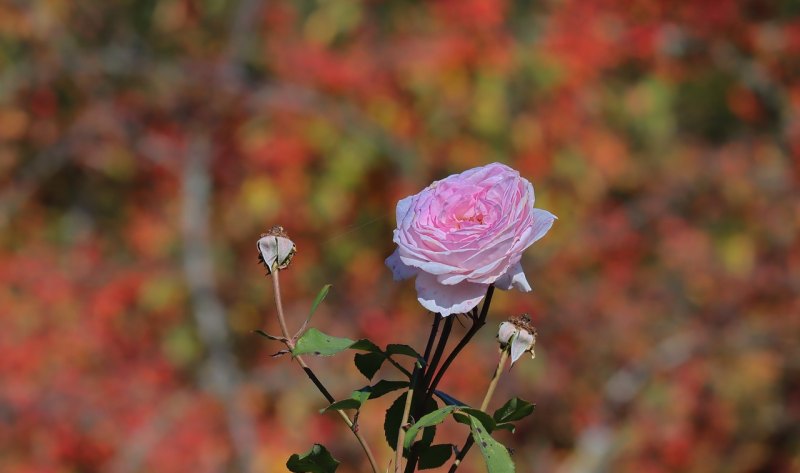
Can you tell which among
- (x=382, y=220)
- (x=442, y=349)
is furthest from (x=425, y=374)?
(x=382, y=220)

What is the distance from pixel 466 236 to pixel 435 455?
158 millimetres

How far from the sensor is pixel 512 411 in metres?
0.58

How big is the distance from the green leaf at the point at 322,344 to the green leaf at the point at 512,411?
8 cm

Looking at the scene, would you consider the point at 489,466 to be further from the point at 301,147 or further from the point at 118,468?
the point at 301,147

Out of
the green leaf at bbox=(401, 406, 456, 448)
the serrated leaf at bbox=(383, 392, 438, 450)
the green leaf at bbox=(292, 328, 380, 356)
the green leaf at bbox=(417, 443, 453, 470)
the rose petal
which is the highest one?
the rose petal

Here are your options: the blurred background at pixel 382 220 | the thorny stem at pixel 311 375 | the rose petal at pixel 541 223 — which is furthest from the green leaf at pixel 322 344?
the blurred background at pixel 382 220

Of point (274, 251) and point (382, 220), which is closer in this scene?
point (274, 251)

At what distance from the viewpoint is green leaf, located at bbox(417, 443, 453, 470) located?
61cm

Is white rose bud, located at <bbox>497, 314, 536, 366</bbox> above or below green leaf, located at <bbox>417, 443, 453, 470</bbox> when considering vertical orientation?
above

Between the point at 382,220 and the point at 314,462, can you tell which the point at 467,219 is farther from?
the point at 382,220

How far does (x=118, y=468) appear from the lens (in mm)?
2943

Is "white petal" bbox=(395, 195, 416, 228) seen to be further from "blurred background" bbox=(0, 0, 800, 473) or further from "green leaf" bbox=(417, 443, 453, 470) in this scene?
"blurred background" bbox=(0, 0, 800, 473)

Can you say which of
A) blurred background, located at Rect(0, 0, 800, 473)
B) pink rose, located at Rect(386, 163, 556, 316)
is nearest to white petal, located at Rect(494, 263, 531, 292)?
pink rose, located at Rect(386, 163, 556, 316)

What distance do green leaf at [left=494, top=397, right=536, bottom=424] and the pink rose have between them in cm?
7
